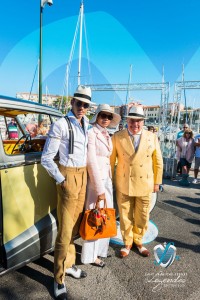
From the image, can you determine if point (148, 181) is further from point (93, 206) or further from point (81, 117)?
point (81, 117)

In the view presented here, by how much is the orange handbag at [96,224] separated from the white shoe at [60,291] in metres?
0.48

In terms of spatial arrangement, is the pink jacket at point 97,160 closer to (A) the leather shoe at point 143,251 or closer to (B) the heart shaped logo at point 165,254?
(A) the leather shoe at point 143,251

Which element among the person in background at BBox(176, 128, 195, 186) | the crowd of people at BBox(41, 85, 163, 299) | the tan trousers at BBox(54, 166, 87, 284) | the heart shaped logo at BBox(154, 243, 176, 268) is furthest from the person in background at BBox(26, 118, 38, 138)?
the person in background at BBox(176, 128, 195, 186)

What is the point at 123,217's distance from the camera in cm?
304

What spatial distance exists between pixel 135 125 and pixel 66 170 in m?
1.11

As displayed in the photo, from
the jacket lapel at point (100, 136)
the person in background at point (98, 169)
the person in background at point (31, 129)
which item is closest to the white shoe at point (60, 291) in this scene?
the person in background at point (98, 169)

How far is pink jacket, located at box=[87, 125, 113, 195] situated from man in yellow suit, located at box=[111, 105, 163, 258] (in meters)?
0.31

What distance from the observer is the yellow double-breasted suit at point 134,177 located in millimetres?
2891

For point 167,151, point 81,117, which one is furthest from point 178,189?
point 81,117

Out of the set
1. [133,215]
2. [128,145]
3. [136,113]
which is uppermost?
[136,113]

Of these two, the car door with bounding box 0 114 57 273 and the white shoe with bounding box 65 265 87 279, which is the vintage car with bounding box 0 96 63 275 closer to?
the car door with bounding box 0 114 57 273

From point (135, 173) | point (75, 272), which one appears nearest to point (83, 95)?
point (135, 173)

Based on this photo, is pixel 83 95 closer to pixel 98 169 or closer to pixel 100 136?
pixel 100 136

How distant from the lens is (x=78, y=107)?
236 centimetres
